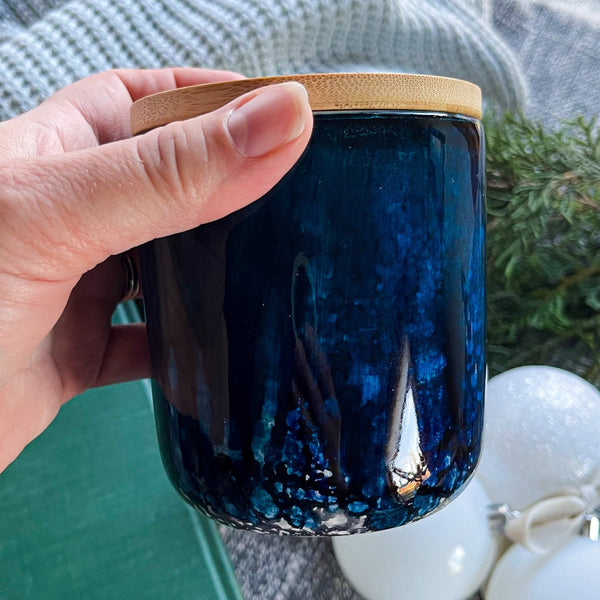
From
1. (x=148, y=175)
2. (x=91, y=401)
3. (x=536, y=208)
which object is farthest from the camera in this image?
(x=91, y=401)

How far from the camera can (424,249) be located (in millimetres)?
323

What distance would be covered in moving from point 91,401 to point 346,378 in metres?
0.45

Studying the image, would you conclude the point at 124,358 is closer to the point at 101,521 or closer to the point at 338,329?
the point at 101,521

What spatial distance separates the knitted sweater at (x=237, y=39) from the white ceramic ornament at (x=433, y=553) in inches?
19.7

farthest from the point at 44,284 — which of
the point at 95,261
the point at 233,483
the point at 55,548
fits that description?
the point at 55,548

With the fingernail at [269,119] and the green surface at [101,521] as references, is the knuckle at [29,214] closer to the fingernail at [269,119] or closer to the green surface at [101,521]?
the fingernail at [269,119]

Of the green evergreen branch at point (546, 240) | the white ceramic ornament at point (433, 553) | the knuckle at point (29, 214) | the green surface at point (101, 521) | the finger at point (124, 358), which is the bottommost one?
the green surface at point (101, 521)

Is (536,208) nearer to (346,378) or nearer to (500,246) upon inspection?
(500,246)

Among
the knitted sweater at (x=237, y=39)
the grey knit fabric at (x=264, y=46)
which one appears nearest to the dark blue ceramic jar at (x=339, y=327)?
the grey knit fabric at (x=264, y=46)

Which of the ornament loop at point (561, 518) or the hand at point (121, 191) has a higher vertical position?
the hand at point (121, 191)

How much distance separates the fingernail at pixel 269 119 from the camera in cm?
28

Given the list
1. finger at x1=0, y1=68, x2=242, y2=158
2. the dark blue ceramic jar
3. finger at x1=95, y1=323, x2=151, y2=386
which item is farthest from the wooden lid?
finger at x1=95, y1=323, x2=151, y2=386

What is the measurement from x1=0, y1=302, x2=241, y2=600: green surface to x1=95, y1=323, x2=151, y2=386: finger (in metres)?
0.10

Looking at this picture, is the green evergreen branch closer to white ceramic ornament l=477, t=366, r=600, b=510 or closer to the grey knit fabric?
white ceramic ornament l=477, t=366, r=600, b=510
